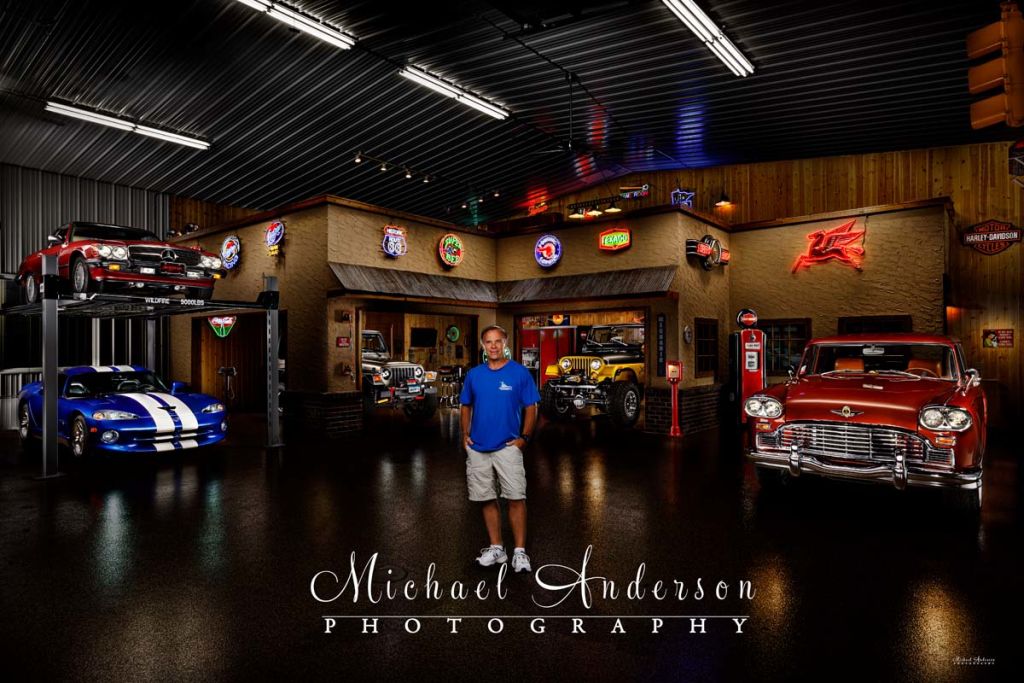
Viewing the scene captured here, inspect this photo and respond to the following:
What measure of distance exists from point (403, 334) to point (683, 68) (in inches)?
459

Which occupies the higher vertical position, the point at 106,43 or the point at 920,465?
the point at 106,43

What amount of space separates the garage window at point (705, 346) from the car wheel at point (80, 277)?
10.6m

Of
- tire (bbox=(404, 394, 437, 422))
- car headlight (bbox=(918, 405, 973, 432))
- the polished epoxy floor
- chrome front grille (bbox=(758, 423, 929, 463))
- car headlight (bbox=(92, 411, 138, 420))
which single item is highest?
car headlight (bbox=(918, 405, 973, 432))

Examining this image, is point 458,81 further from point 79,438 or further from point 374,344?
point 79,438

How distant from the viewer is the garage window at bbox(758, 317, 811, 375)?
12633mm

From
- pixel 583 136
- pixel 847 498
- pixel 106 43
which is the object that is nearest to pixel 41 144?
pixel 106 43

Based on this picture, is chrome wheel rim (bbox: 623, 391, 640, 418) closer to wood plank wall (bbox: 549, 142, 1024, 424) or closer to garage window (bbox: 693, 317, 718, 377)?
garage window (bbox: 693, 317, 718, 377)

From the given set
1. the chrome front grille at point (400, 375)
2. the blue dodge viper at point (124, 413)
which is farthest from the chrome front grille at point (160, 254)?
the chrome front grille at point (400, 375)

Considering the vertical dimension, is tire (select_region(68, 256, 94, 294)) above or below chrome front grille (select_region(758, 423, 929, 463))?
above

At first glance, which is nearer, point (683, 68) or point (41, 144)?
point (683, 68)

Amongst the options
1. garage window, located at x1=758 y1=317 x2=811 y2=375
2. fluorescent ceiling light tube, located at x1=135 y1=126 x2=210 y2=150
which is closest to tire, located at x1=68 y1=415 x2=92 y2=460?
fluorescent ceiling light tube, located at x1=135 y1=126 x2=210 y2=150

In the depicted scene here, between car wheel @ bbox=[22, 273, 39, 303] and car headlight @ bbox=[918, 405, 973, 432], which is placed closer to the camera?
car headlight @ bbox=[918, 405, 973, 432]

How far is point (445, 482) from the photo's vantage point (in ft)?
22.7

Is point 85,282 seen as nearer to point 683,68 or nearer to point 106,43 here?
point 106,43
